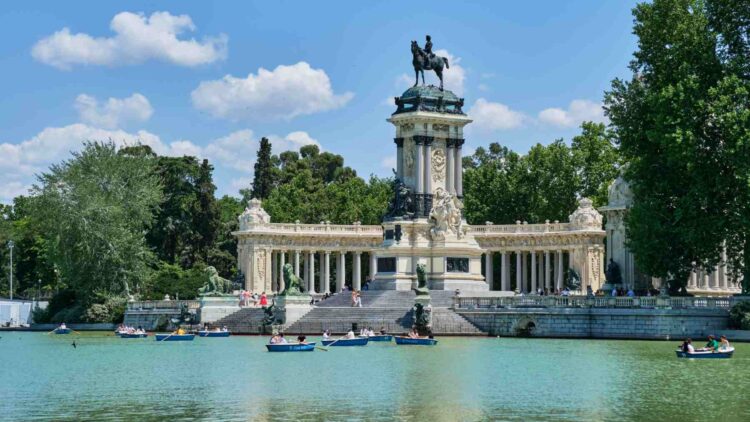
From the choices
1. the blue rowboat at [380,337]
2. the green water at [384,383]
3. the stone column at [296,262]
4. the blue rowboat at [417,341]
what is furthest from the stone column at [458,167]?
the green water at [384,383]

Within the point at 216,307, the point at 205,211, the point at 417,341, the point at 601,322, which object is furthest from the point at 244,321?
the point at 205,211

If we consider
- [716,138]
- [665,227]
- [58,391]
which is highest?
[716,138]

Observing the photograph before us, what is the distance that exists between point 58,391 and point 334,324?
3137 centimetres

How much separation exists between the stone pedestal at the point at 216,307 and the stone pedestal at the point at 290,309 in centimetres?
518

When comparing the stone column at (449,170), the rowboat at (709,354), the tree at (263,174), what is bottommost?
the rowboat at (709,354)

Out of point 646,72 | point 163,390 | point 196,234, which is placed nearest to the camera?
point 163,390

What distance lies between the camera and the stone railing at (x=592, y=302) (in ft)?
211

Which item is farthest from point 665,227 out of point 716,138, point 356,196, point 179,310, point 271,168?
point 271,168

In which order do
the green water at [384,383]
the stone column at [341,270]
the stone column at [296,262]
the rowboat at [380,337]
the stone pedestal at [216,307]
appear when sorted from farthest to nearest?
the stone column at [341,270]
the stone column at [296,262]
the stone pedestal at [216,307]
the rowboat at [380,337]
the green water at [384,383]

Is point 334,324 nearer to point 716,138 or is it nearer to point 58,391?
point 716,138

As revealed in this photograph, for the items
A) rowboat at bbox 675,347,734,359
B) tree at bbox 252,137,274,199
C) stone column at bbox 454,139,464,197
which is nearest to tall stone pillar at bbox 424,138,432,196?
stone column at bbox 454,139,464,197

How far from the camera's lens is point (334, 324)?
72.8 meters

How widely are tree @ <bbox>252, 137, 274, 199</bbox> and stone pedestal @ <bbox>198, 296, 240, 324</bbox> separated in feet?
200

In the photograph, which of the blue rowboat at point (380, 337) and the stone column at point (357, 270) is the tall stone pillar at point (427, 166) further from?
the stone column at point (357, 270)
